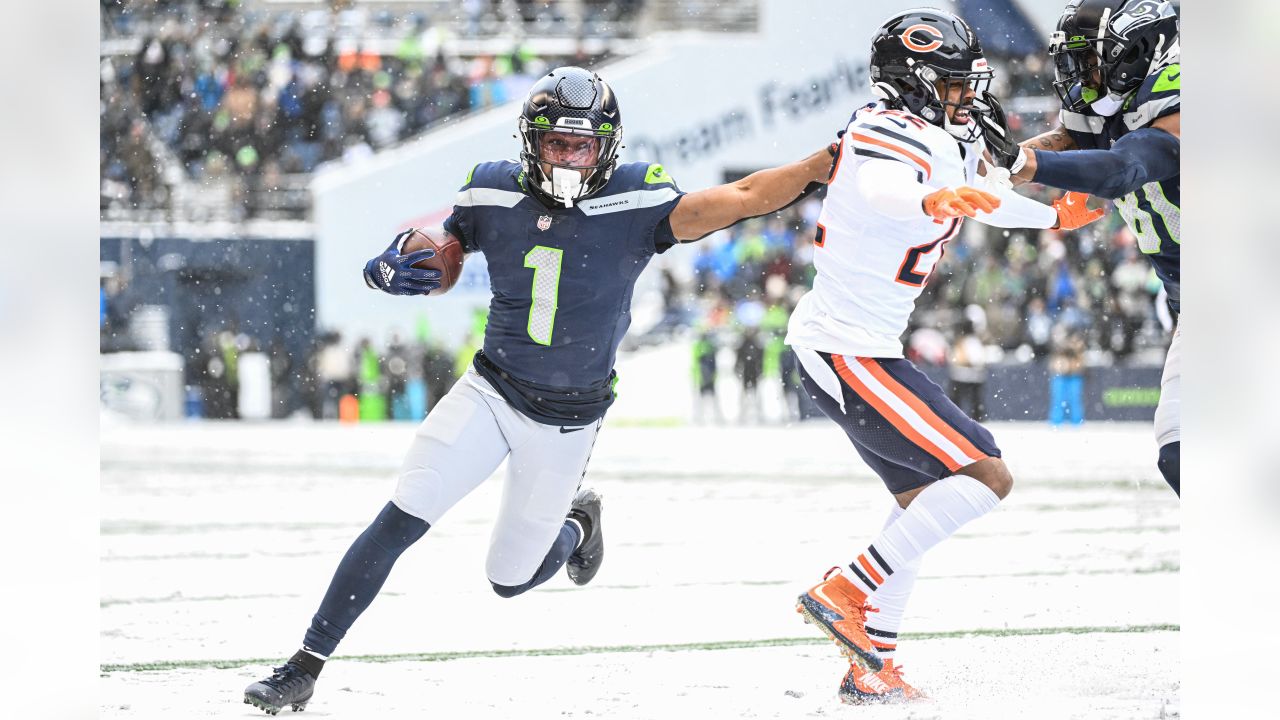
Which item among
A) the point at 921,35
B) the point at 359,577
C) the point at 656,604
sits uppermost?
the point at 921,35

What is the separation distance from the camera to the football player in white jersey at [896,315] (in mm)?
3945

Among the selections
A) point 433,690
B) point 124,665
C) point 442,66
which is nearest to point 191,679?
point 124,665

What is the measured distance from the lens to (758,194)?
4.06 metres

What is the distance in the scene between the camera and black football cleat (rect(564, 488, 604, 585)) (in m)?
5.16

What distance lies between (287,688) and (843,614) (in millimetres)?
1576

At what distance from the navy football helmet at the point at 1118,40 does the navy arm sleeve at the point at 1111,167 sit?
0.98 feet

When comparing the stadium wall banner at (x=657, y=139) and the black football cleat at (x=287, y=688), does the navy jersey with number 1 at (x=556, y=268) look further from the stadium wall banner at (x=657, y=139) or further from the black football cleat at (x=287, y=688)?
the stadium wall banner at (x=657, y=139)

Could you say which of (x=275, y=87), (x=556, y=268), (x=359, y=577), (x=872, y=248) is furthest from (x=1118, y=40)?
(x=275, y=87)

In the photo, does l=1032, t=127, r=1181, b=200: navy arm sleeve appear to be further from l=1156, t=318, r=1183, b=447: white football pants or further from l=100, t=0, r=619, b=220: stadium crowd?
l=100, t=0, r=619, b=220: stadium crowd

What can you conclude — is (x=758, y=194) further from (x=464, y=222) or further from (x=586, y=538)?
(x=586, y=538)

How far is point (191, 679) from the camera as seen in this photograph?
14.4 feet

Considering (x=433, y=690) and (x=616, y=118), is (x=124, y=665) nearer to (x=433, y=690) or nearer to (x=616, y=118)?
(x=433, y=690)

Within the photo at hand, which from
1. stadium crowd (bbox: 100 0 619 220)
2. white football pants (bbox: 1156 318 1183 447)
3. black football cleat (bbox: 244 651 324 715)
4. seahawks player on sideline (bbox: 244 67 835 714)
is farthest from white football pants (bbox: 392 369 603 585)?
stadium crowd (bbox: 100 0 619 220)
